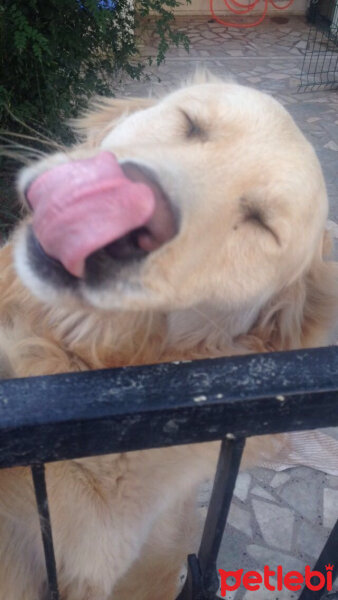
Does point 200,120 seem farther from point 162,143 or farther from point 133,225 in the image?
point 133,225

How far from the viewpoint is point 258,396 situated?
78cm

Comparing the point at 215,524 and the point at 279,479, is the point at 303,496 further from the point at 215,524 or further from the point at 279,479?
the point at 215,524

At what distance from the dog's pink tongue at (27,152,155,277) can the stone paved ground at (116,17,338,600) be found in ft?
7.02

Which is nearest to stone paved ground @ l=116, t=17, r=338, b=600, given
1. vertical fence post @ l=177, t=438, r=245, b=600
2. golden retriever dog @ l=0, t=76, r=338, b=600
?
golden retriever dog @ l=0, t=76, r=338, b=600

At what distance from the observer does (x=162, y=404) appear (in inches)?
29.9

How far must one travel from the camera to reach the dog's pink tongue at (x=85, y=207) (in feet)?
3.09

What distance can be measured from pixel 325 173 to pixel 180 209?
4735 millimetres

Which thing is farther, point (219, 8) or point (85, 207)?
point (219, 8)

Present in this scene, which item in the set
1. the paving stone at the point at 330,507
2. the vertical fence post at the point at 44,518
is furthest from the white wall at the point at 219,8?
the vertical fence post at the point at 44,518

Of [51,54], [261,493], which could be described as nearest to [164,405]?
[261,493]

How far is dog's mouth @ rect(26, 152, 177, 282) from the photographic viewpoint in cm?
95

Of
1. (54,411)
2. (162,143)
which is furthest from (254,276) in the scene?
(54,411)

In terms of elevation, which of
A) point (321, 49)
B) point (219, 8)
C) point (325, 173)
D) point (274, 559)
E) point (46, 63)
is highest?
point (46, 63)

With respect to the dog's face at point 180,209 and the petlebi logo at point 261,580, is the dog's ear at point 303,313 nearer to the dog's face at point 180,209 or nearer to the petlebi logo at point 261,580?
the dog's face at point 180,209
